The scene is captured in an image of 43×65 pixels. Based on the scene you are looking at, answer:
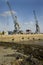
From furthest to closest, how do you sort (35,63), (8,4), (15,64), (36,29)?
1. (36,29)
2. (8,4)
3. (35,63)
4. (15,64)

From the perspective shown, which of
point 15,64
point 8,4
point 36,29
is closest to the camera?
point 15,64

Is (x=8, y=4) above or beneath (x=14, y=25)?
above

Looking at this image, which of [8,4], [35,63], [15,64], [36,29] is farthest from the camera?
[36,29]

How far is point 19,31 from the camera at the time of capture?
167625 mm

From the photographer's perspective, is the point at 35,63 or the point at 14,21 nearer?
the point at 35,63

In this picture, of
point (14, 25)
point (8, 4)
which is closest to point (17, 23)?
point (14, 25)

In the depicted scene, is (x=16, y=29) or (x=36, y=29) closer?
(x=16, y=29)

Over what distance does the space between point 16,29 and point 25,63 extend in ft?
469

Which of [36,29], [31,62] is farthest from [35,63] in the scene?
[36,29]

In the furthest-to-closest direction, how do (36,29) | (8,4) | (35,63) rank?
(36,29), (8,4), (35,63)

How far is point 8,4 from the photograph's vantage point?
531ft

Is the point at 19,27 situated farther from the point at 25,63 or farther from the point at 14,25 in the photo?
the point at 25,63

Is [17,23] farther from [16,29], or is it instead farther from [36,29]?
[36,29]

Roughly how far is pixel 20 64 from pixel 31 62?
2.09 meters
